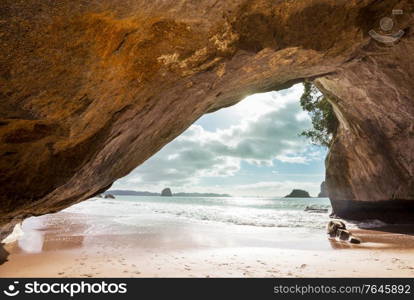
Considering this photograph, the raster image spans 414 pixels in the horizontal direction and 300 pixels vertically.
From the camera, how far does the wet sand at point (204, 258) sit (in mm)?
5363

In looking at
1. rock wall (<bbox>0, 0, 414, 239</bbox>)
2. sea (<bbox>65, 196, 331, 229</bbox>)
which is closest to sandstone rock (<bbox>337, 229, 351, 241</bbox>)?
sea (<bbox>65, 196, 331, 229</bbox>)

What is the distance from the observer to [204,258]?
675 centimetres

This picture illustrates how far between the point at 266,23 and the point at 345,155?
13150 mm

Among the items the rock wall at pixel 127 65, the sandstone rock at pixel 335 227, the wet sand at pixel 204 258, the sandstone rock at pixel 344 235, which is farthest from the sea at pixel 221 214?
the rock wall at pixel 127 65

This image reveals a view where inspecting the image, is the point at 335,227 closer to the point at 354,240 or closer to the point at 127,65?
the point at 354,240

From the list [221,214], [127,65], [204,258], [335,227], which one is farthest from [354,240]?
[221,214]

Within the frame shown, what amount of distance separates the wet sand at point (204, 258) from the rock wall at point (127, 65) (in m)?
1.58

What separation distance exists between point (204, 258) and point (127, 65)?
5.19 metres

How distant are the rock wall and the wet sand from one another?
5.17 feet

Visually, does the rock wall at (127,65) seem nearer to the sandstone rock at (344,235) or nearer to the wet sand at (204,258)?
the wet sand at (204,258)

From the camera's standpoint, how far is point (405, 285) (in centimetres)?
436

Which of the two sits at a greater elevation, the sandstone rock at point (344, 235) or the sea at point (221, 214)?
the sandstone rock at point (344, 235)

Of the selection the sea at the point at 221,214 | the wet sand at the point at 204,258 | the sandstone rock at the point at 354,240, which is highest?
the wet sand at the point at 204,258

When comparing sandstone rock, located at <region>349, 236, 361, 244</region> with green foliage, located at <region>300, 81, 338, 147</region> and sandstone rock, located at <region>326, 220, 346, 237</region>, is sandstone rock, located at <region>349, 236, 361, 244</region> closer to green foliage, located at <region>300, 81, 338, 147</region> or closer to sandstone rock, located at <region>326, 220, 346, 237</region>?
sandstone rock, located at <region>326, 220, 346, 237</region>
